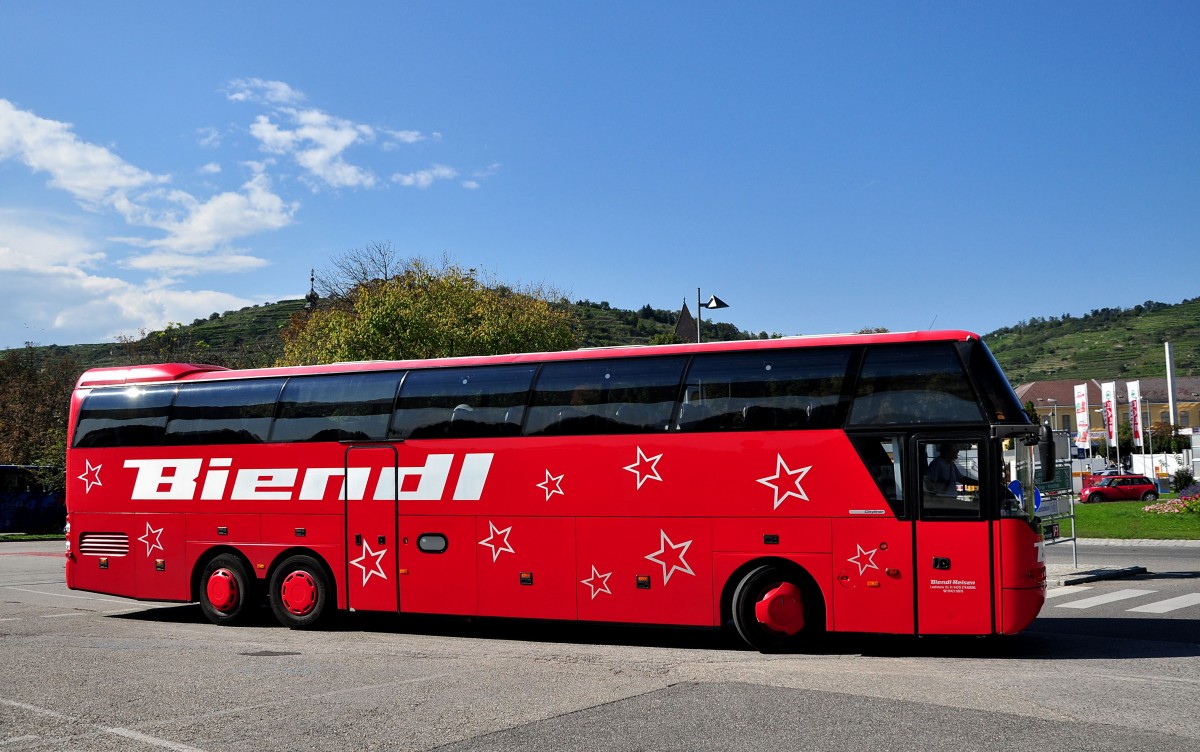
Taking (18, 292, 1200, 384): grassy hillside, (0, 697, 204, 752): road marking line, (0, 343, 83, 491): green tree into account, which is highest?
(18, 292, 1200, 384): grassy hillside

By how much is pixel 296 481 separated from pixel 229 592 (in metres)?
1.86

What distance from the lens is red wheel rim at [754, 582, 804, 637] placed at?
1052 centimetres

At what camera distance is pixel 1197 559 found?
20828mm

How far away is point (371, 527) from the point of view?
12961 millimetres

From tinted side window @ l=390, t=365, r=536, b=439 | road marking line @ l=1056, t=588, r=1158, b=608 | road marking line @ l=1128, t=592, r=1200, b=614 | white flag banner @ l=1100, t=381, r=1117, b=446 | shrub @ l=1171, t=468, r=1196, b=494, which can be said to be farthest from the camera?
white flag banner @ l=1100, t=381, r=1117, b=446

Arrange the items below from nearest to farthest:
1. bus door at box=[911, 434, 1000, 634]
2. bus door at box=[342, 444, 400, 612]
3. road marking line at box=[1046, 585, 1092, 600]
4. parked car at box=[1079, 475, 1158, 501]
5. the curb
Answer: bus door at box=[911, 434, 1000, 634], bus door at box=[342, 444, 400, 612], road marking line at box=[1046, 585, 1092, 600], the curb, parked car at box=[1079, 475, 1158, 501]

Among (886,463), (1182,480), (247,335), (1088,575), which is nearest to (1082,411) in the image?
(1182,480)

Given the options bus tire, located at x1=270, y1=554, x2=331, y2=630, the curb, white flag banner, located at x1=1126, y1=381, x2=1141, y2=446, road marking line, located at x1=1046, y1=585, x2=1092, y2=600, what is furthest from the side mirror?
white flag banner, located at x1=1126, y1=381, x2=1141, y2=446

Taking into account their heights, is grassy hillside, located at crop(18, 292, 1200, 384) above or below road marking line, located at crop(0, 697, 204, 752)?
above

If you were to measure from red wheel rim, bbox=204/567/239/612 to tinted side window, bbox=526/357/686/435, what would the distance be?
16.1ft

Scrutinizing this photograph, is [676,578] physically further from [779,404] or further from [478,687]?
[478,687]

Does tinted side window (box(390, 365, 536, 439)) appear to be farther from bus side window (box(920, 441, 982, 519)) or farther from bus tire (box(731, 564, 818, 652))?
bus side window (box(920, 441, 982, 519))

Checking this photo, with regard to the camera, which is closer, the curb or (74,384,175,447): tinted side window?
(74,384,175,447): tinted side window

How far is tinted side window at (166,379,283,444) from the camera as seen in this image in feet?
44.5
